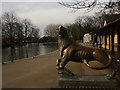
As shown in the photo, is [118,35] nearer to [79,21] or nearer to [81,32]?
[81,32]

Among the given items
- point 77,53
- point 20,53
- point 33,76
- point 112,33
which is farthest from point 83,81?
point 20,53

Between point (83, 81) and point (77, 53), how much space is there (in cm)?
81

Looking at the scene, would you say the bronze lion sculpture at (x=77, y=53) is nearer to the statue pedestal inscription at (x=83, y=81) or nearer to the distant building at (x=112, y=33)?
the statue pedestal inscription at (x=83, y=81)

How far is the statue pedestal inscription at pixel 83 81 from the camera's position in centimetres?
610

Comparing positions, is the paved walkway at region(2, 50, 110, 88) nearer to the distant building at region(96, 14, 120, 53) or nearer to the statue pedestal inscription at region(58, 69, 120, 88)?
the statue pedestal inscription at region(58, 69, 120, 88)

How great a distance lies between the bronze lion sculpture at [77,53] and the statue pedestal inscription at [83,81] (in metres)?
0.28

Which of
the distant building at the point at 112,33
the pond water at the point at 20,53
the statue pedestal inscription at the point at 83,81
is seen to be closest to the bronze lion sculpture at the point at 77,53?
the statue pedestal inscription at the point at 83,81

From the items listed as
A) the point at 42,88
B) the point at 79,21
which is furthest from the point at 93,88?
the point at 79,21

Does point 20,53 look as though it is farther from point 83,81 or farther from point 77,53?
point 83,81

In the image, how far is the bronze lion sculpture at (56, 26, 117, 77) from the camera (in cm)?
624

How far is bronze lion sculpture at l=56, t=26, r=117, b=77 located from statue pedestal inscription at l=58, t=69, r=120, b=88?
279 millimetres

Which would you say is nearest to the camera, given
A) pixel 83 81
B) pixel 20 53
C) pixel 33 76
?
pixel 83 81

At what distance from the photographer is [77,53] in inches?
255

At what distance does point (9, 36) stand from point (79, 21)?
3073 centimetres
